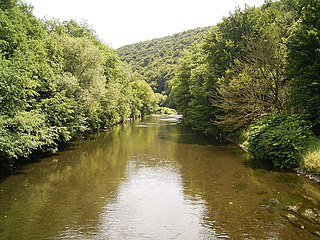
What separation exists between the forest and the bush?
0.07 m

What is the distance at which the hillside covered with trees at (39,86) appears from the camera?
61.4 ft

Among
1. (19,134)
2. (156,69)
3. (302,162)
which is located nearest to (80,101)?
(19,134)

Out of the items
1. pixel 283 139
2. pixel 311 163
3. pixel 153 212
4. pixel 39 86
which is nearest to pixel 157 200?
pixel 153 212

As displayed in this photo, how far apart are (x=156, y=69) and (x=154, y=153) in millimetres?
158101

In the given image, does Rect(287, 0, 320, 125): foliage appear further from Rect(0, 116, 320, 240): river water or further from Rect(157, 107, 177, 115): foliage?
Rect(157, 107, 177, 115): foliage

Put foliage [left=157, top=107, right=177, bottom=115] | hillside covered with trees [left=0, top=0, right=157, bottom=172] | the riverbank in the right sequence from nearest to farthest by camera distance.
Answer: hillside covered with trees [left=0, top=0, right=157, bottom=172], the riverbank, foliage [left=157, top=107, right=177, bottom=115]

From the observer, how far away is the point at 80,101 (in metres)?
32.6

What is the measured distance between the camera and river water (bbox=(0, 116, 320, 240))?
11984mm

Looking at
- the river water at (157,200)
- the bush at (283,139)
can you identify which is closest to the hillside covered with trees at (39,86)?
the river water at (157,200)

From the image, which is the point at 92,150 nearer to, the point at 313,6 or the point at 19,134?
the point at 19,134

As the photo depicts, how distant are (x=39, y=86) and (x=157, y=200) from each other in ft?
45.2

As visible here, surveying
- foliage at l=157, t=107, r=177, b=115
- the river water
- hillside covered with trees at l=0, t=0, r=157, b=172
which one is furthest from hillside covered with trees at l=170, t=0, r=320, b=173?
foliage at l=157, t=107, r=177, b=115

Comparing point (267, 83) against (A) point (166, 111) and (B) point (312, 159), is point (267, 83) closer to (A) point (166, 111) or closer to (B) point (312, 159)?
(B) point (312, 159)

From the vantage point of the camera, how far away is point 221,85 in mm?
34062
